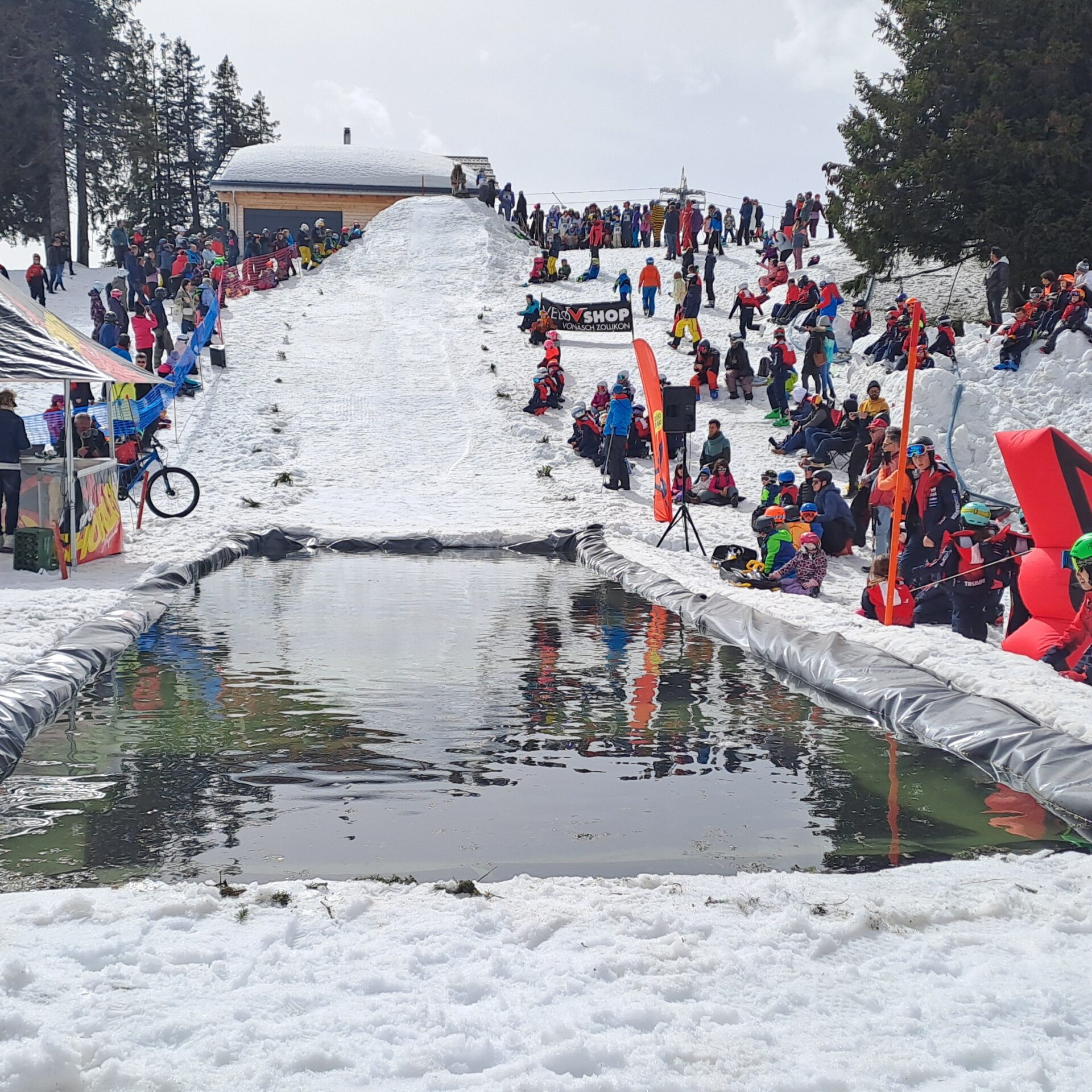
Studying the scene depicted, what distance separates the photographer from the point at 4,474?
35.2ft

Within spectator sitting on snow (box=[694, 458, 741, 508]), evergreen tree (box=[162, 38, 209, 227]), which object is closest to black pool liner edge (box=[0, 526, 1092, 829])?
spectator sitting on snow (box=[694, 458, 741, 508])

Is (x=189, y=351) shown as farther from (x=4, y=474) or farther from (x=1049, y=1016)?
(x=1049, y=1016)

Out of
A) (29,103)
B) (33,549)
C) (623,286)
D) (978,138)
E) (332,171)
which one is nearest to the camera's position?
(33,549)

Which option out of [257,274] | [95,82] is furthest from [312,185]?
[257,274]

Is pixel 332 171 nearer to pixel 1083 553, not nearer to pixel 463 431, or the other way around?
pixel 463 431

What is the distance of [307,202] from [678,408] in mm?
32120

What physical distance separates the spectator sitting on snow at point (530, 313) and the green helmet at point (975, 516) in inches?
751

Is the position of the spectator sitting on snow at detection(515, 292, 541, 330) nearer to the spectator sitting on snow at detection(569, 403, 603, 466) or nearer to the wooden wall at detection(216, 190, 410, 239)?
the spectator sitting on snow at detection(569, 403, 603, 466)

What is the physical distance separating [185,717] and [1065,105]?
915 inches

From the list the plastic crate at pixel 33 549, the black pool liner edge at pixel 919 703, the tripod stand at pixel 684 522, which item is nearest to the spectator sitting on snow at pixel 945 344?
the tripod stand at pixel 684 522

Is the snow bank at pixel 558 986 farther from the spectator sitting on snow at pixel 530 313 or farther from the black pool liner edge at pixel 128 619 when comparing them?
the spectator sitting on snow at pixel 530 313

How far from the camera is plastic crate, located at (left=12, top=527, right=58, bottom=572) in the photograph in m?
10.0

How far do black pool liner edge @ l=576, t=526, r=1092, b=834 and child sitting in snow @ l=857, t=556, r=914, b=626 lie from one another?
0.77 metres

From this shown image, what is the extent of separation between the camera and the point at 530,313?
26375 mm
